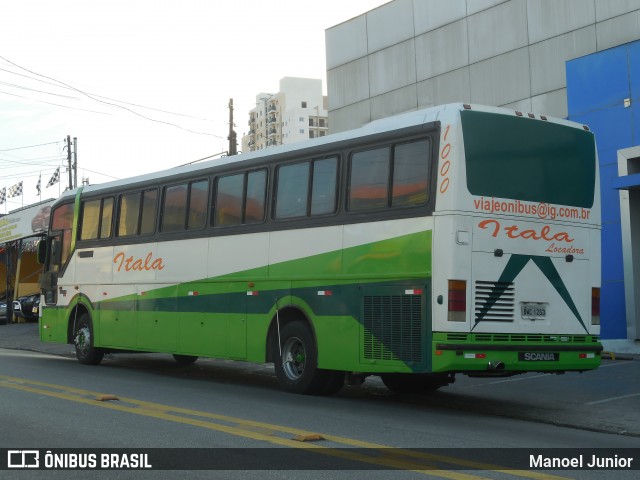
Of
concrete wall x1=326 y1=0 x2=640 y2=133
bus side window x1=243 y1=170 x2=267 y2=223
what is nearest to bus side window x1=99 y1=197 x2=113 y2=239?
bus side window x1=243 y1=170 x2=267 y2=223

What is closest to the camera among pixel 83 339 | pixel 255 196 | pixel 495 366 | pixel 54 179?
pixel 495 366

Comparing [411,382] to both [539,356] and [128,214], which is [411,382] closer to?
[539,356]

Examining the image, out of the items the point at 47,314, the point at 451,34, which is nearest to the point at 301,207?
the point at 47,314

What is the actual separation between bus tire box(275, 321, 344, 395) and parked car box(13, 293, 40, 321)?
2698cm

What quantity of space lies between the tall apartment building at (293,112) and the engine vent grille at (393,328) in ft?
444

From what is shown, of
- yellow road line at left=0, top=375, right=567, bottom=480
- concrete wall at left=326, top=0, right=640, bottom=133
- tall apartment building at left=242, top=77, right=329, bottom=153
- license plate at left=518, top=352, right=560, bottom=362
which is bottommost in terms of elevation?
yellow road line at left=0, top=375, right=567, bottom=480

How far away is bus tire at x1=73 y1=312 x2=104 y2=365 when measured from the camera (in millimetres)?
18594

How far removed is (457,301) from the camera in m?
10.8

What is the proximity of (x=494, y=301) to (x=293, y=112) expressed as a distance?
140 m

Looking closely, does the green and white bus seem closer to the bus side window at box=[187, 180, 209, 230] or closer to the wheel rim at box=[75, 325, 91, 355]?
the bus side window at box=[187, 180, 209, 230]

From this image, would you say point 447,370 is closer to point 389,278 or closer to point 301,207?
point 389,278

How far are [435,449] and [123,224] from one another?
10.6m

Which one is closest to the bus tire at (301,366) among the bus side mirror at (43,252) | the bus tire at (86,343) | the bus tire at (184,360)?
the bus tire at (184,360)

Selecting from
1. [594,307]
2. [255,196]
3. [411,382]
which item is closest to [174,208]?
[255,196]
